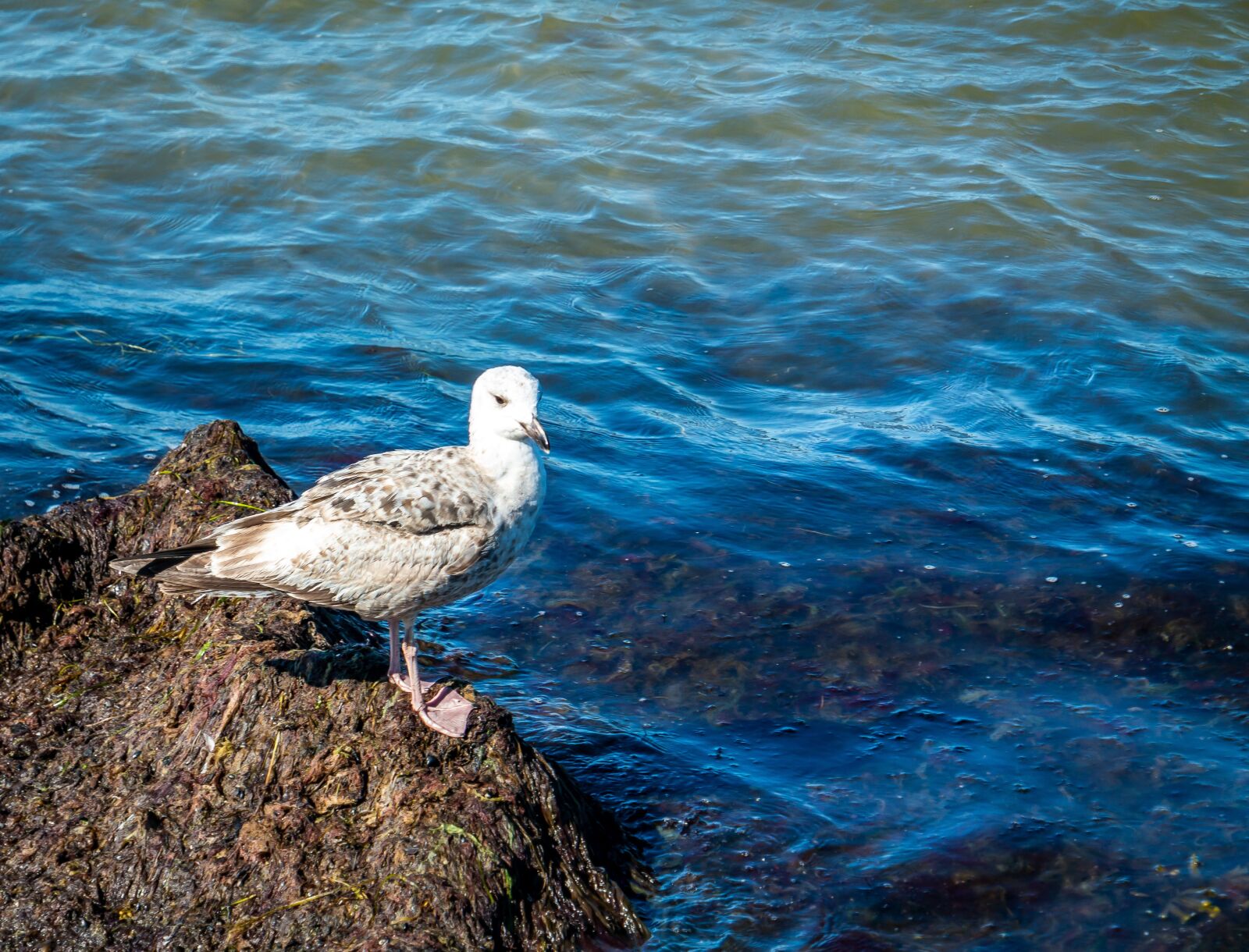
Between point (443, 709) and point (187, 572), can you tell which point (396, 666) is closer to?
point (443, 709)

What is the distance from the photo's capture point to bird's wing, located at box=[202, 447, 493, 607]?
4734 millimetres

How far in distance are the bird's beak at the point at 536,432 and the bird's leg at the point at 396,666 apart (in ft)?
3.08

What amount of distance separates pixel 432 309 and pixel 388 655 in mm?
5875

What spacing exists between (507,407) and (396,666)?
3.58ft

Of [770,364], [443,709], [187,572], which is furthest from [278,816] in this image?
[770,364]

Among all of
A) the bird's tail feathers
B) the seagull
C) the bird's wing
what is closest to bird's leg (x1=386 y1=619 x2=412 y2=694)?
the seagull

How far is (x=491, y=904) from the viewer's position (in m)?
4.12

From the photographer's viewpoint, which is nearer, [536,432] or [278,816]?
[278,816]

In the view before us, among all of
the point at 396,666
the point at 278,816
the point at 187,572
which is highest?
the point at 187,572

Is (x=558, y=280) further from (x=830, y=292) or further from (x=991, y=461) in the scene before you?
(x=991, y=461)

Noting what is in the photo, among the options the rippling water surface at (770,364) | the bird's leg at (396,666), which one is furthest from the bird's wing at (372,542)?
the rippling water surface at (770,364)

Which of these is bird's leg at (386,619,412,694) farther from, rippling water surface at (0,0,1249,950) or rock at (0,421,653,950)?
rippling water surface at (0,0,1249,950)

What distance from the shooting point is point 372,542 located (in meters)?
4.77

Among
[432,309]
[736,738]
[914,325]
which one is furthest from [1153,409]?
[432,309]
